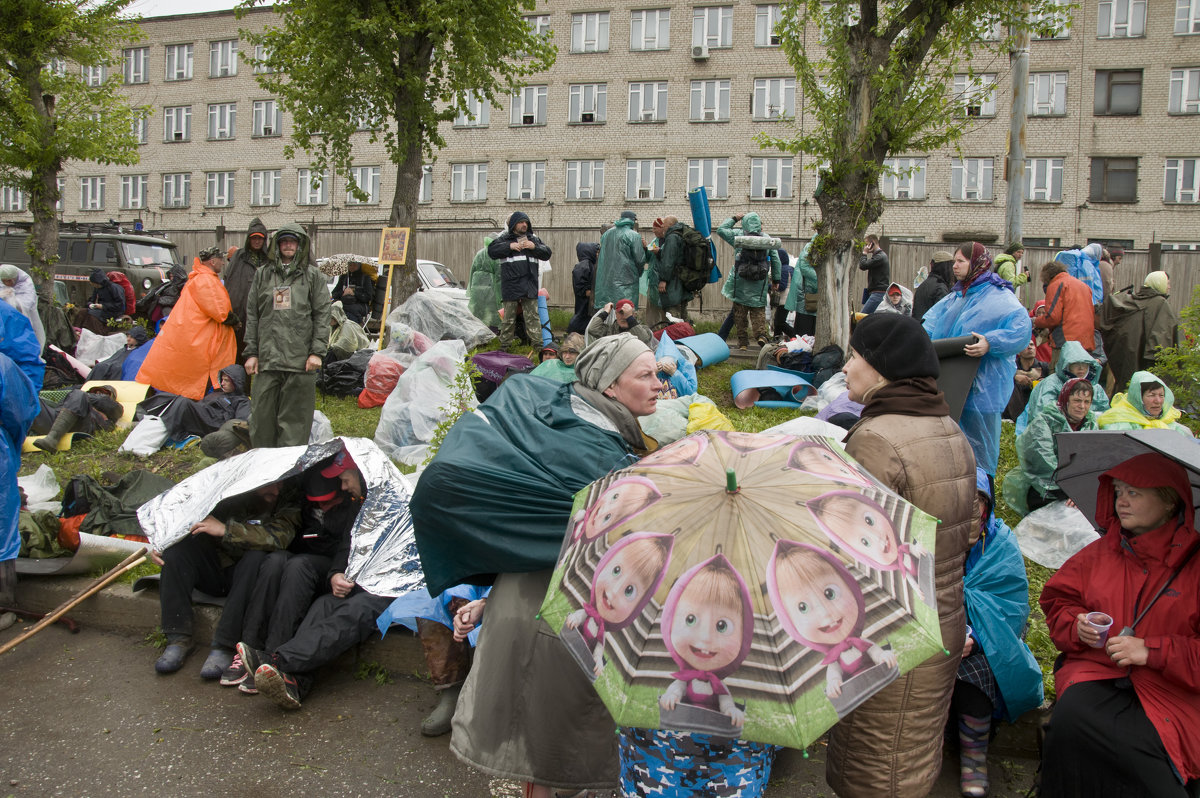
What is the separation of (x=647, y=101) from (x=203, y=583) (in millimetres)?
33441

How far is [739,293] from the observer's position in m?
11.8

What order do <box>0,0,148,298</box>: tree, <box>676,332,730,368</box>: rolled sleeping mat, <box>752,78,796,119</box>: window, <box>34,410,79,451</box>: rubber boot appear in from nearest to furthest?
1. <box>34,410,79,451</box>: rubber boot
2. <box>676,332,730,368</box>: rolled sleeping mat
3. <box>0,0,148,298</box>: tree
4. <box>752,78,796,119</box>: window

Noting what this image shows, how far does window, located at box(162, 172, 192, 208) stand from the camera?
134 ft

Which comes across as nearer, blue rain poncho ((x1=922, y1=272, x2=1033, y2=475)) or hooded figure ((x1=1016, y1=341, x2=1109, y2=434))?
blue rain poncho ((x1=922, y1=272, x2=1033, y2=475))

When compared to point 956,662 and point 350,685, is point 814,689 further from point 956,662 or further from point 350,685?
point 350,685

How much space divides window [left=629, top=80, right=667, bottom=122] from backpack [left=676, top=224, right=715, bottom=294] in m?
25.3

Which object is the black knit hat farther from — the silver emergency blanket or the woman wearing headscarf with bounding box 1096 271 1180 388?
the woman wearing headscarf with bounding box 1096 271 1180 388

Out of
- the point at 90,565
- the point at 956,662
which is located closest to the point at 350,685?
the point at 90,565

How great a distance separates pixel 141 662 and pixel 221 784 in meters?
1.51

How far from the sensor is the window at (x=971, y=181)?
32.7 meters

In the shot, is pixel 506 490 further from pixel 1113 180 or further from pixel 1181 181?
pixel 1181 181

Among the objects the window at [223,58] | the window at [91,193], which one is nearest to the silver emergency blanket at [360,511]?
the window at [223,58]

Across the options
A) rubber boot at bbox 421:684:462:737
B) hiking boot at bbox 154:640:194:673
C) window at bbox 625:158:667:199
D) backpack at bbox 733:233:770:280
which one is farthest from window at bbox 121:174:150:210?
rubber boot at bbox 421:684:462:737

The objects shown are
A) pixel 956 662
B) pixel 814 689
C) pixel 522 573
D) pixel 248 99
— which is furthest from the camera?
pixel 248 99
